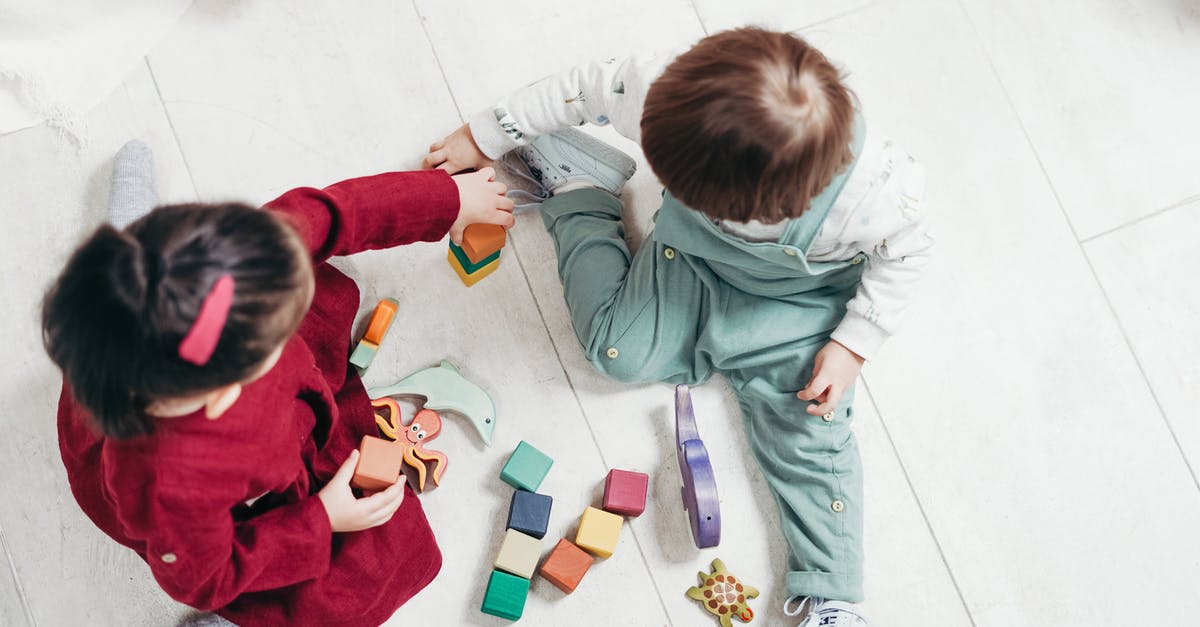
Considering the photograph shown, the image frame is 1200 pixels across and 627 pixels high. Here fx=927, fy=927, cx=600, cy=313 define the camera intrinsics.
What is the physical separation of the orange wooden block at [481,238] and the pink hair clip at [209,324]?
1.45 ft

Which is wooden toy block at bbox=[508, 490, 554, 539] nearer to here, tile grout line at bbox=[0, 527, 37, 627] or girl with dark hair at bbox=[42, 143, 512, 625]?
girl with dark hair at bbox=[42, 143, 512, 625]

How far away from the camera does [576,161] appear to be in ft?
3.42

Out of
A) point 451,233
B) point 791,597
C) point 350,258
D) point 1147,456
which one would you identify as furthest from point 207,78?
point 1147,456

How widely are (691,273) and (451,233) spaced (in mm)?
261

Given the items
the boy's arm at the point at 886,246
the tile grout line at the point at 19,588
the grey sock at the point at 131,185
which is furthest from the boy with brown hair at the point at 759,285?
the tile grout line at the point at 19,588

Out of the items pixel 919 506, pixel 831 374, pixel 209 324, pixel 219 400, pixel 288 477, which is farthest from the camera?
pixel 919 506

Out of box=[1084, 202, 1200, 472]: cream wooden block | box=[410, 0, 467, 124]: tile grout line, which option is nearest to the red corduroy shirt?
box=[410, 0, 467, 124]: tile grout line

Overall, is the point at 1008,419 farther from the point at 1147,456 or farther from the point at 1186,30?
the point at 1186,30

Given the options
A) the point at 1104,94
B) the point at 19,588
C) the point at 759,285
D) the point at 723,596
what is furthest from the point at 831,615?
the point at 19,588

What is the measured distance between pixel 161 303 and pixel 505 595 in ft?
1.82

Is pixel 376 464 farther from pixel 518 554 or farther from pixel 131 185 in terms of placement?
pixel 131 185

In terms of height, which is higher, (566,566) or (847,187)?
(847,187)

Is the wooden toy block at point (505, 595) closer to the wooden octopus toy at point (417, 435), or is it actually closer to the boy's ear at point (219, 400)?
the wooden octopus toy at point (417, 435)

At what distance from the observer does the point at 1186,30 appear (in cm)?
116
